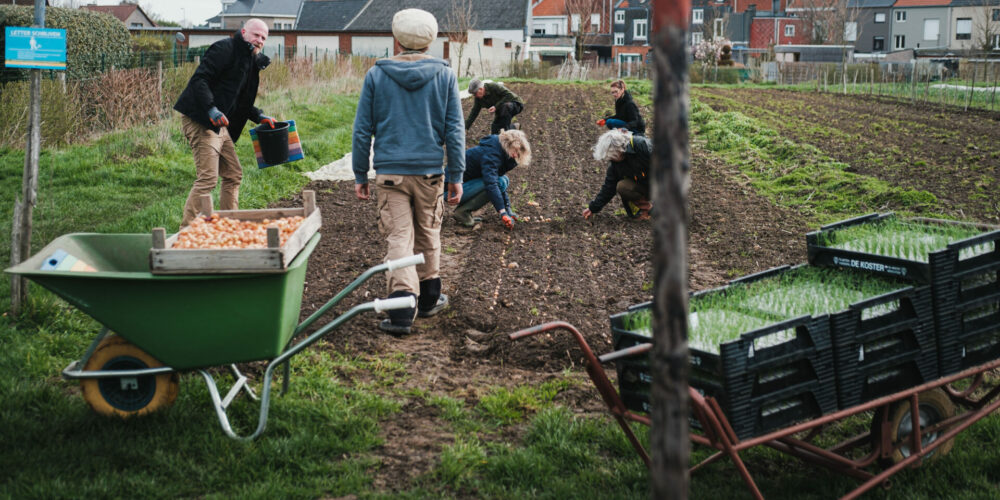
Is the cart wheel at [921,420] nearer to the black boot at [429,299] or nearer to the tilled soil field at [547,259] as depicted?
the tilled soil field at [547,259]

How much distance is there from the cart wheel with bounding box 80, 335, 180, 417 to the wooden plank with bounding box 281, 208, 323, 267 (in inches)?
33.9

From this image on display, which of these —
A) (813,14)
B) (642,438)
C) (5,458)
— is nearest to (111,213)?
(5,458)

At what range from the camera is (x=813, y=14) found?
68812mm

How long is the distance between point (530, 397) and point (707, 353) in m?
1.61

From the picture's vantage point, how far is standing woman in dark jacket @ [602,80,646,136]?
11203 millimetres

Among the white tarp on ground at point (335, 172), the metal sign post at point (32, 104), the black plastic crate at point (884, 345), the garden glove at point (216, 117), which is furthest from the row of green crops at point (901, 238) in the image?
the white tarp on ground at point (335, 172)

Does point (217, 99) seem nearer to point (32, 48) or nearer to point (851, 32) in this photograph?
point (32, 48)

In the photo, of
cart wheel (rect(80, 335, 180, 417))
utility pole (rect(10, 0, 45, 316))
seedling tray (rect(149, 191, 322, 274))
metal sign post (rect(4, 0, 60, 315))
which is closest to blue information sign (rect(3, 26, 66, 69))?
metal sign post (rect(4, 0, 60, 315))

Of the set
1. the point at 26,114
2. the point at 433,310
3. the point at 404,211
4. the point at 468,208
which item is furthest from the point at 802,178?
the point at 26,114

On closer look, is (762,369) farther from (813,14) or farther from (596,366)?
(813,14)

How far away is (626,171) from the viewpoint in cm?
951

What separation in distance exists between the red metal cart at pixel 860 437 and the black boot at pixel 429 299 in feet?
8.67

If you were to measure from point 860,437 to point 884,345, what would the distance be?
52 centimetres

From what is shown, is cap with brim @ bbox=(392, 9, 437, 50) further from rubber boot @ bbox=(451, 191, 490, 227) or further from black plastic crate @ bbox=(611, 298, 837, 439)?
rubber boot @ bbox=(451, 191, 490, 227)
